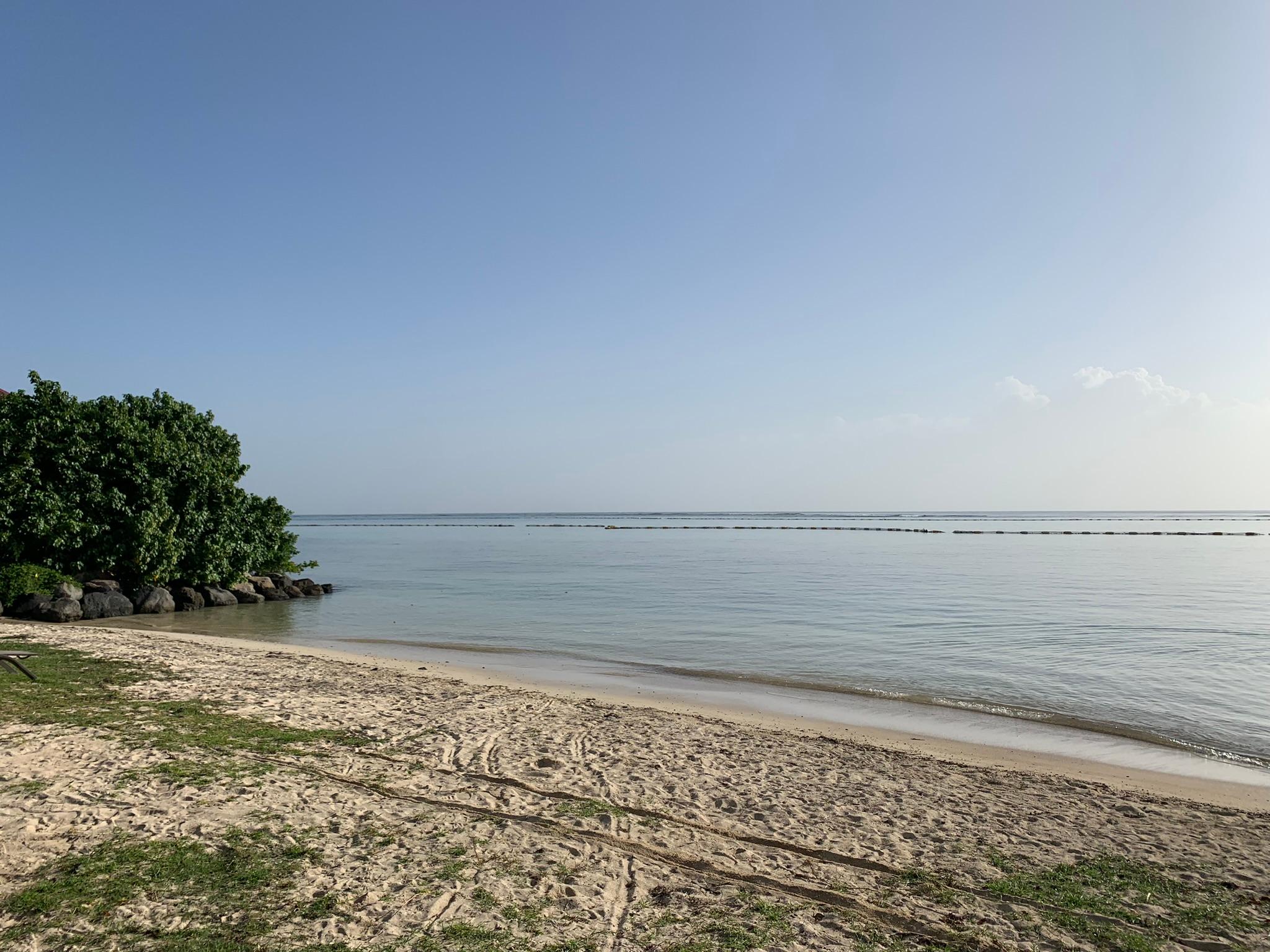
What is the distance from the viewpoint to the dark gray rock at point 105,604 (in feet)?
77.6

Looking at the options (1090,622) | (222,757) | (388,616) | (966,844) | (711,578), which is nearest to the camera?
(966,844)

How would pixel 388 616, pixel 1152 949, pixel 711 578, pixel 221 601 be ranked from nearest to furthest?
pixel 1152 949 → pixel 388 616 → pixel 221 601 → pixel 711 578

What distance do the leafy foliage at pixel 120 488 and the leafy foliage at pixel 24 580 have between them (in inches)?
34.1

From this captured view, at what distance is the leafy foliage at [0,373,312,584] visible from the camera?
23.7 metres

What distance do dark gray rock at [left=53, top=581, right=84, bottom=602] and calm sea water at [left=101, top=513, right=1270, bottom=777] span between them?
2.95 m

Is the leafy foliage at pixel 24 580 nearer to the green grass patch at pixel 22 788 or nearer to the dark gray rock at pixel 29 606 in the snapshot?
the dark gray rock at pixel 29 606

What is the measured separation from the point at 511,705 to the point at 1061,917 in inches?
343

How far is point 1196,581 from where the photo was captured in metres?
39.3

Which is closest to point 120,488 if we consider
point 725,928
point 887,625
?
point 887,625

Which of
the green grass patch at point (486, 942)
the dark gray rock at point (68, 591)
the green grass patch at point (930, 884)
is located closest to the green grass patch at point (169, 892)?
the green grass patch at point (486, 942)

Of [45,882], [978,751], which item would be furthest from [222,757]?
[978,751]

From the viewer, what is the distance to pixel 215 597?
2936 cm

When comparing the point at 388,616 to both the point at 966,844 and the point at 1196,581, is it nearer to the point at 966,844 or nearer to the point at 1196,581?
the point at 966,844

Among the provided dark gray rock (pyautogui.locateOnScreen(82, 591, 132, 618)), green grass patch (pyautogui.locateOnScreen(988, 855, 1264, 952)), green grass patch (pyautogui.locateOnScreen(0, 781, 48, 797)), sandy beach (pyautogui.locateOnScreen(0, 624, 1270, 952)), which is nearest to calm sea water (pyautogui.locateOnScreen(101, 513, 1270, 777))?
dark gray rock (pyautogui.locateOnScreen(82, 591, 132, 618))
